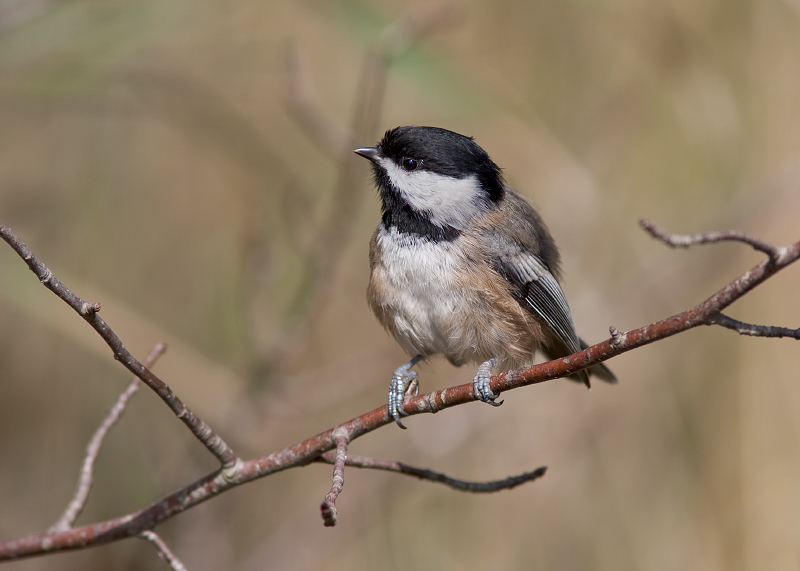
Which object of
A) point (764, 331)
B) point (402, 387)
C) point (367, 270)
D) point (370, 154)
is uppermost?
point (367, 270)

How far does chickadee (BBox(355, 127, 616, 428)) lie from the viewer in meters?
2.24

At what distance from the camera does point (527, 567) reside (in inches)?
132

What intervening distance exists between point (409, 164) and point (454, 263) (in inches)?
15.4

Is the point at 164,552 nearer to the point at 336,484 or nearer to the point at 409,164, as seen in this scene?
the point at 336,484

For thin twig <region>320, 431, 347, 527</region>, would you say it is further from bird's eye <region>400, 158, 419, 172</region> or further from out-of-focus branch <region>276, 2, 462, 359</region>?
out-of-focus branch <region>276, 2, 462, 359</region>

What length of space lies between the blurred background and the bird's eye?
587mm

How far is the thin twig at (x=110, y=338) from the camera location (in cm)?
122

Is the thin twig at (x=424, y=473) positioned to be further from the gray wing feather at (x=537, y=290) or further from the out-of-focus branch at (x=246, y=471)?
the gray wing feather at (x=537, y=290)

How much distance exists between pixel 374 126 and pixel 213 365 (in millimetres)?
1478

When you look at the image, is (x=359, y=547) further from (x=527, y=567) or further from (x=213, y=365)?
(x=213, y=365)

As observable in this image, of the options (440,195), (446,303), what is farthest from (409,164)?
(446,303)

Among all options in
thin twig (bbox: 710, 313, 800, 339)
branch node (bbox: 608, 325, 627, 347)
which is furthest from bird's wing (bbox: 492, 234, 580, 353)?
thin twig (bbox: 710, 313, 800, 339)

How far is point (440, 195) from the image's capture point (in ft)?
7.59

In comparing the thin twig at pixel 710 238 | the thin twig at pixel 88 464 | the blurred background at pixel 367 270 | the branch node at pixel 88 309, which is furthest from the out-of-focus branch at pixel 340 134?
the thin twig at pixel 710 238
